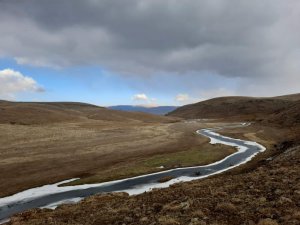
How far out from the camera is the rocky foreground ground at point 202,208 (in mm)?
20766

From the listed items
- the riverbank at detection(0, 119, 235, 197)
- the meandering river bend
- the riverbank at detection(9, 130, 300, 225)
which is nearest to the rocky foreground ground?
the riverbank at detection(9, 130, 300, 225)

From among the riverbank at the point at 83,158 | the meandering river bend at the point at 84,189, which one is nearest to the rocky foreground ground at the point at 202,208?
the meandering river bend at the point at 84,189

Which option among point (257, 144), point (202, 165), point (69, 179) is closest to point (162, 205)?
point (69, 179)

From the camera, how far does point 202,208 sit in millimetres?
22828

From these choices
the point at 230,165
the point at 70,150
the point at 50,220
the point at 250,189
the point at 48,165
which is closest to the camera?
the point at 50,220

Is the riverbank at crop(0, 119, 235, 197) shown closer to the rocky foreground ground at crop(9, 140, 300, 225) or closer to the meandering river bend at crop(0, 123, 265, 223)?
the meandering river bend at crop(0, 123, 265, 223)

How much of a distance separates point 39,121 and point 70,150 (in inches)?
2983

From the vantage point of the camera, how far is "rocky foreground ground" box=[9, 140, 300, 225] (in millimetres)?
20766

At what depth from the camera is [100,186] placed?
1672 inches

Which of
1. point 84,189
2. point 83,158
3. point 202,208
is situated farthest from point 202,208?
point 83,158

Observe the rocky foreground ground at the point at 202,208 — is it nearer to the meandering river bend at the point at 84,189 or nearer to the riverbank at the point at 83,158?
the meandering river bend at the point at 84,189

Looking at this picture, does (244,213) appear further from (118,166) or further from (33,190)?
(118,166)

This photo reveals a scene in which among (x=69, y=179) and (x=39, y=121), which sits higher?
(x=39, y=121)

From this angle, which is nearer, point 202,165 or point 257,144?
point 202,165
